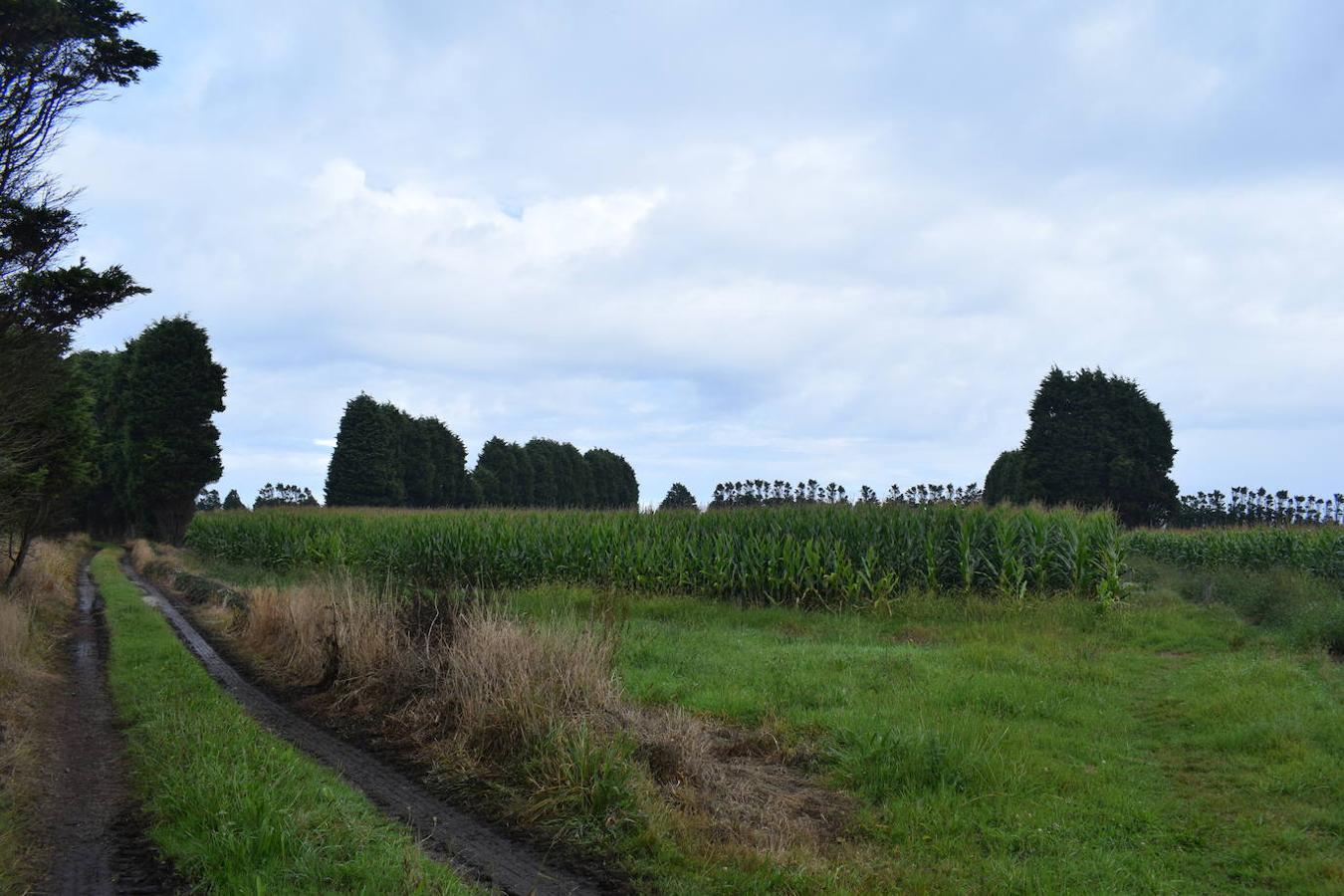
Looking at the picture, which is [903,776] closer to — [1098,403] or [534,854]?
[534,854]

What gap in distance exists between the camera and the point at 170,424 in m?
43.0

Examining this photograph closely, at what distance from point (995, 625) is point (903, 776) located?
8696 millimetres

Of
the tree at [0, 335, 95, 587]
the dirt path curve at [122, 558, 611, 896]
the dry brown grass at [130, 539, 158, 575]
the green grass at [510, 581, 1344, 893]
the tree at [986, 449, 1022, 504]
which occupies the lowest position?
the dry brown grass at [130, 539, 158, 575]

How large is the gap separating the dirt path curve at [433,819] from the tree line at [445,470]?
30849mm

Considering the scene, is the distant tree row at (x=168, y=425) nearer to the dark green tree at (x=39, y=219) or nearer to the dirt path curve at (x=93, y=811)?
the dark green tree at (x=39, y=219)

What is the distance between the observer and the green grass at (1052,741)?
5.92m

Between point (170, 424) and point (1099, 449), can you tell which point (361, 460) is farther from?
point (1099, 449)

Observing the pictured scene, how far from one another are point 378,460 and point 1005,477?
4348cm

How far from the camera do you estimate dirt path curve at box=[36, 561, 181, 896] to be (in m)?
5.70

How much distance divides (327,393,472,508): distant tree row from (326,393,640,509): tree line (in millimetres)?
61

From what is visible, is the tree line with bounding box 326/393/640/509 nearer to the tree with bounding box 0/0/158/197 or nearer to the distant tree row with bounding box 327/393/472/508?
the distant tree row with bounding box 327/393/472/508

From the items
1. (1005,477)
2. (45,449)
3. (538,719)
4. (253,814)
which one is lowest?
(253,814)

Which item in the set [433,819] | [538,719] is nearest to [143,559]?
[538,719]

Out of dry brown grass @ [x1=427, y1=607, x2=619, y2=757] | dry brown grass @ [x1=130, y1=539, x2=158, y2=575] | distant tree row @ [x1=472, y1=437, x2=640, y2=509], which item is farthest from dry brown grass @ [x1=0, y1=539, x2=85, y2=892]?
distant tree row @ [x1=472, y1=437, x2=640, y2=509]
